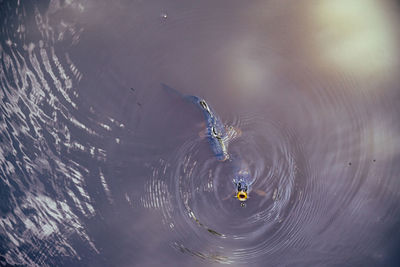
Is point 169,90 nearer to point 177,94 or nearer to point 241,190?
point 177,94

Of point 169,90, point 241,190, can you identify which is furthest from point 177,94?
point 241,190

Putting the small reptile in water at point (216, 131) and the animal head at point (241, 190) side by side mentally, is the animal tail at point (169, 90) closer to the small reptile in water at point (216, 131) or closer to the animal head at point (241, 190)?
the small reptile in water at point (216, 131)

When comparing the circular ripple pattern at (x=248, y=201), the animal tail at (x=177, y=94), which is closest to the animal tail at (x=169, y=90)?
the animal tail at (x=177, y=94)

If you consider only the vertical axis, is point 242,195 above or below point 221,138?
below

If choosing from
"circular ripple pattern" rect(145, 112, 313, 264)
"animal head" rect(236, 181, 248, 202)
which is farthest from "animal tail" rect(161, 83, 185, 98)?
"animal head" rect(236, 181, 248, 202)

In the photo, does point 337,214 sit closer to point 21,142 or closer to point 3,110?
point 21,142

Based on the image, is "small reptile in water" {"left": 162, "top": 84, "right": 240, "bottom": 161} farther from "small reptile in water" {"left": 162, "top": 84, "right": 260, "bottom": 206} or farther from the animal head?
the animal head

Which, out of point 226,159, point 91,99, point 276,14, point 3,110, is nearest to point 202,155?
point 226,159

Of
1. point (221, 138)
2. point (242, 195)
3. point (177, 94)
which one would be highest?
point (177, 94)
